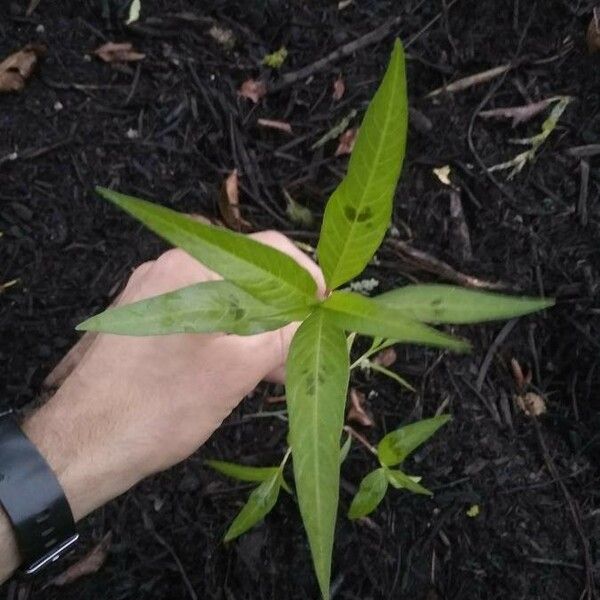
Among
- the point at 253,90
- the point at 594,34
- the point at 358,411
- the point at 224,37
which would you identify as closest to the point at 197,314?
A: the point at 358,411

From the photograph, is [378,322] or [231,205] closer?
[378,322]

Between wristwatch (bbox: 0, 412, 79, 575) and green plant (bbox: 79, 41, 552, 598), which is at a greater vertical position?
green plant (bbox: 79, 41, 552, 598)

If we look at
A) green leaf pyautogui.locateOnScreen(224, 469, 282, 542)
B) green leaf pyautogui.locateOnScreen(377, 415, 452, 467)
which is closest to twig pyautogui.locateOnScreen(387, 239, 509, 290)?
green leaf pyautogui.locateOnScreen(377, 415, 452, 467)

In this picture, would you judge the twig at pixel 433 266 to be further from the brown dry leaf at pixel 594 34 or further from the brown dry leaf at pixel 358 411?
the brown dry leaf at pixel 594 34

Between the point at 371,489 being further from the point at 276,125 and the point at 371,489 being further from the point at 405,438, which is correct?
the point at 276,125

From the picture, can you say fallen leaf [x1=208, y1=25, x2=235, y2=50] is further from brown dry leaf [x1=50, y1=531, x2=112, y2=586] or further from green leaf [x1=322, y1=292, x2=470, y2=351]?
brown dry leaf [x1=50, y1=531, x2=112, y2=586]

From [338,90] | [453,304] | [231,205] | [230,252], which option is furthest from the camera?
[338,90]

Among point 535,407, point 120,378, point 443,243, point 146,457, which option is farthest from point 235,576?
point 443,243
